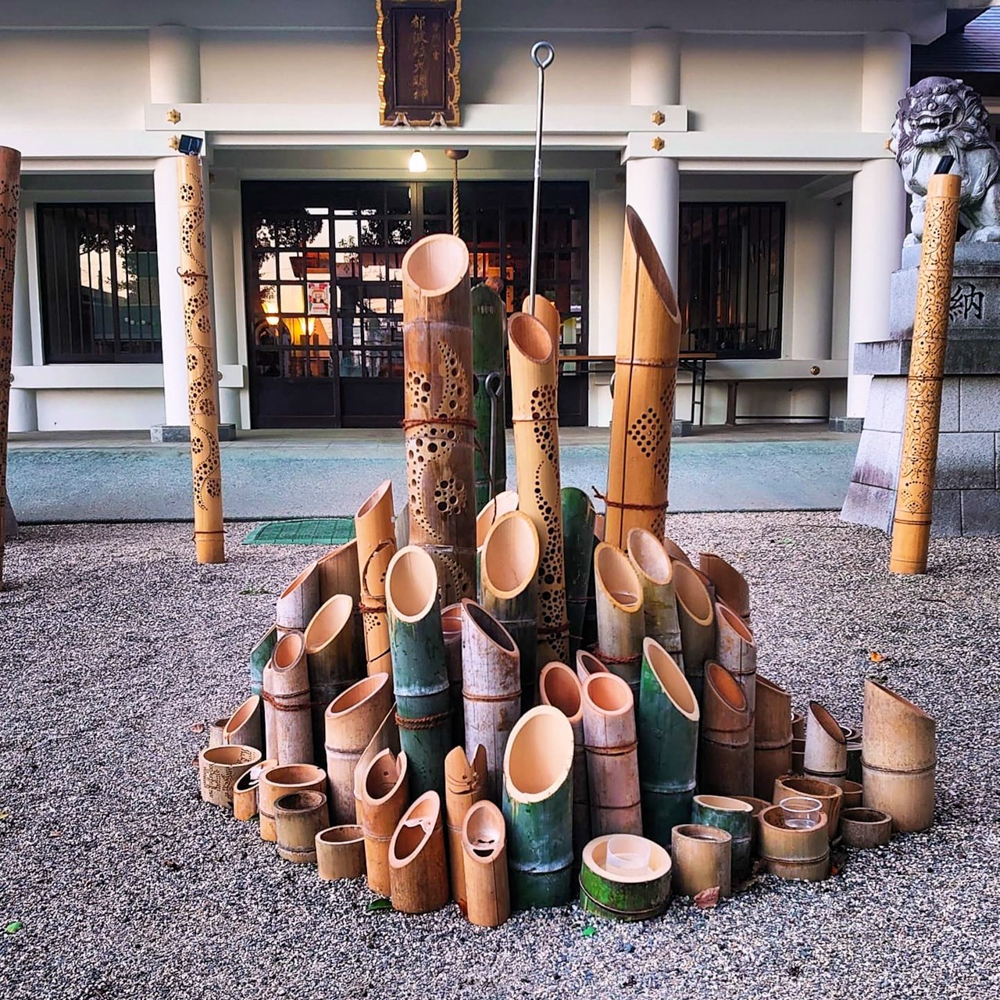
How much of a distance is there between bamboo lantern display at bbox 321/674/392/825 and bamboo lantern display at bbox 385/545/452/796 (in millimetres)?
98

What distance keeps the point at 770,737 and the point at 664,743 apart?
0.37m

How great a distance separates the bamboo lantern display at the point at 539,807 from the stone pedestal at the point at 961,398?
12.8ft

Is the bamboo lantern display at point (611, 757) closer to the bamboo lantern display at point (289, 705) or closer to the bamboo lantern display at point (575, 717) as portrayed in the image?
the bamboo lantern display at point (575, 717)

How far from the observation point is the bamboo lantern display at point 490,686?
1752 mm

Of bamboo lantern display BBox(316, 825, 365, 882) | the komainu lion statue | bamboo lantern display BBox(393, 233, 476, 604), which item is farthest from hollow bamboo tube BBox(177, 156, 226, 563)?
the komainu lion statue

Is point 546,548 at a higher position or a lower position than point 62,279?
lower

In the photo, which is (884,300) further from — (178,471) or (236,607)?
(236,607)

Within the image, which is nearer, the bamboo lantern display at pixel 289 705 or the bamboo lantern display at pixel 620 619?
the bamboo lantern display at pixel 620 619

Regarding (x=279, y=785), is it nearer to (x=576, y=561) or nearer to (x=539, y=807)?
(x=539, y=807)

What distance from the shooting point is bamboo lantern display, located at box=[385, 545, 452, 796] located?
1776mm

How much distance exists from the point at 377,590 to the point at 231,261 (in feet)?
28.9

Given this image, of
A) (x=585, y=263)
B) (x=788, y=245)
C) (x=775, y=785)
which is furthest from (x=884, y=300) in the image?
(x=775, y=785)

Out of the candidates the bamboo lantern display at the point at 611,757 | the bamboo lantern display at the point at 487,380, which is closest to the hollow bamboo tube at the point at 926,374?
the bamboo lantern display at the point at 487,380

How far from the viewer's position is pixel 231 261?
1009 cm
